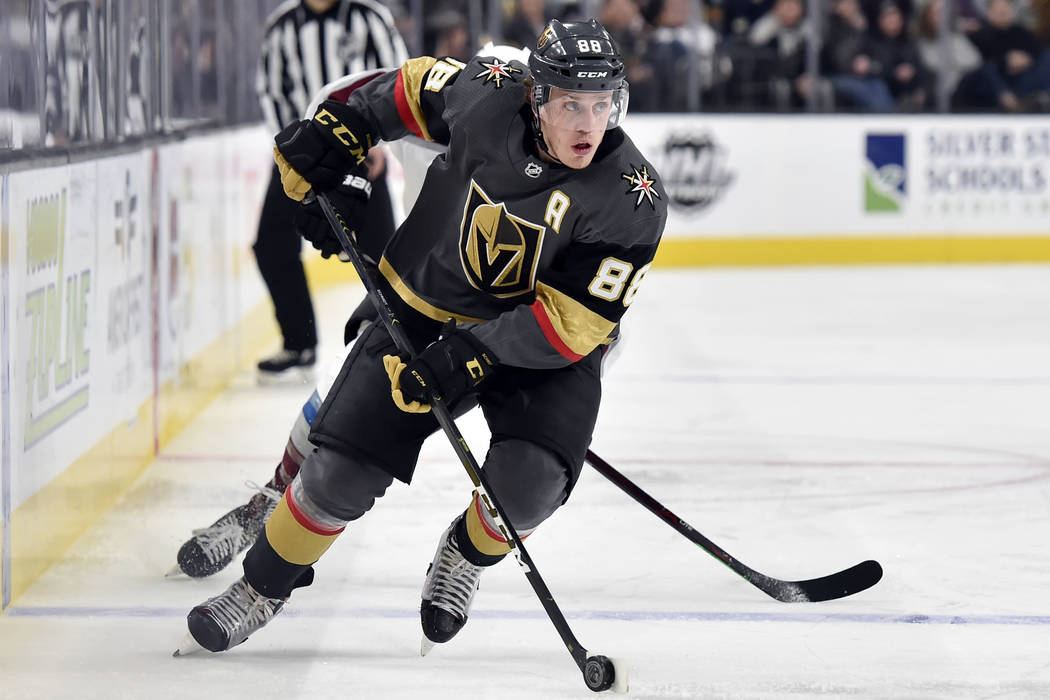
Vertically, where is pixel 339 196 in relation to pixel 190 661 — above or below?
above

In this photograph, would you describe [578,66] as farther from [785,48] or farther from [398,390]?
[785,48]

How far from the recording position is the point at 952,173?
30.1 feet

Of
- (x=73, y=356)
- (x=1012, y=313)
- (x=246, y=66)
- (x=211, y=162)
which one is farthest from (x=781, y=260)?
(x=73, y=356)

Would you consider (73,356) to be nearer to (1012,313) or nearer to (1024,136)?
(1012,313)

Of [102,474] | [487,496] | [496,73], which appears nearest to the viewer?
[487,496]

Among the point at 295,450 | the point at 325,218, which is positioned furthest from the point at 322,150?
the point at 295,450

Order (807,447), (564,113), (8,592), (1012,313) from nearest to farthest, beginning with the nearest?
(564,113), (8,592), (807,447), (1012,313)

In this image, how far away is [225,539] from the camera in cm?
292

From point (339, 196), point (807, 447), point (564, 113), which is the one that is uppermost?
point (564, 113)

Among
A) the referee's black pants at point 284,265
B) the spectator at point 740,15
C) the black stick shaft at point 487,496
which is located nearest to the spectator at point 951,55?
the spectator at point 740,15

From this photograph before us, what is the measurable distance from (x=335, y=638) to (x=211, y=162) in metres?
2.84

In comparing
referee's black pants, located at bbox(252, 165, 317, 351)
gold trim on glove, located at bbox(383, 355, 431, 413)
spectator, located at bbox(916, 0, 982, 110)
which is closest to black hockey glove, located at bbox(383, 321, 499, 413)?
gold trim on glove, located at bbox(383, 355, 431, 413)

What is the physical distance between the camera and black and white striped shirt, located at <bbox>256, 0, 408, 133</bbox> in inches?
199

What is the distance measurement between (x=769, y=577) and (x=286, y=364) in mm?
2603
